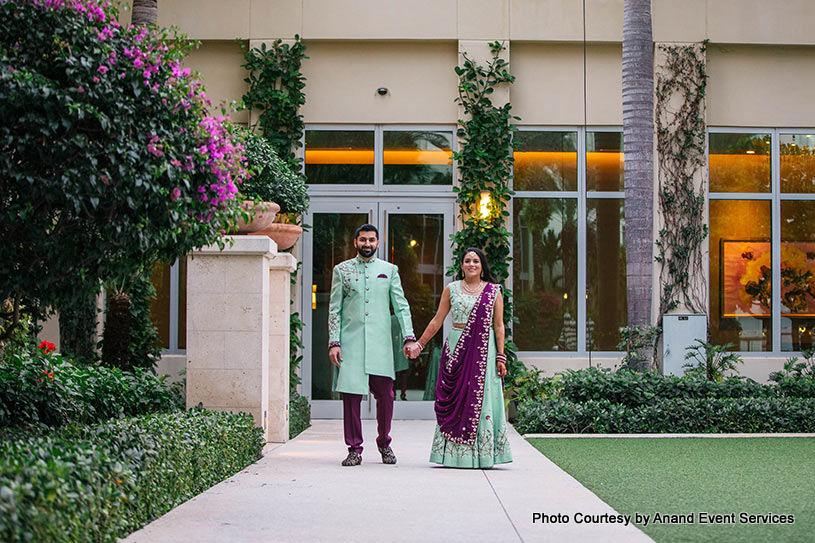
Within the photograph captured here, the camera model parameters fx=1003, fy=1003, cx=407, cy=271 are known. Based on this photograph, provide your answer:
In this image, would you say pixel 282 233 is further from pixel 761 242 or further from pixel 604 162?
pixel 761 242

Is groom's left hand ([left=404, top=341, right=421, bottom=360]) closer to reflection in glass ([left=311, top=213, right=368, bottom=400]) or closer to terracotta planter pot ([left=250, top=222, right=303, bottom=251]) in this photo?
terracotta planter pot ([left=250, top=222, right=303, bottom=251])

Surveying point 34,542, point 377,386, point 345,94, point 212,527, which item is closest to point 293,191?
point 377,386

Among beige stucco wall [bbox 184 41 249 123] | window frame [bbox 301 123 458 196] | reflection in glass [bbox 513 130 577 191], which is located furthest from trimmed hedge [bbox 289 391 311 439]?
reflection in glass [bbox 513 130 577 191]

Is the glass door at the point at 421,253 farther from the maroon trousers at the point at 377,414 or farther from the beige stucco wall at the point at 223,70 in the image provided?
the maroon trousers at the point at 377,414

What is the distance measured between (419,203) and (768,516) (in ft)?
28.6

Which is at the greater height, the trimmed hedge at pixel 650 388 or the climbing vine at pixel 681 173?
the climbing vine at pixel 681 173

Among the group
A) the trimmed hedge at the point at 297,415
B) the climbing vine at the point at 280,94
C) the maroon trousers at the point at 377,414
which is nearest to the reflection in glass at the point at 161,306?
the climbing vine at the point at 280,94

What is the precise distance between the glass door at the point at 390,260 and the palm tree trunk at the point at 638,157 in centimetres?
271

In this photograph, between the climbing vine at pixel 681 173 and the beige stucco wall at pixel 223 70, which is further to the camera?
the beige stucco wall at pixel 223 70

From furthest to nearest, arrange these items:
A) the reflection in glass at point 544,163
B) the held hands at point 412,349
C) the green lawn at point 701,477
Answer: the reflection in glass at point 544,163
the held hands at point 412,349
the green lawn at point 701,477

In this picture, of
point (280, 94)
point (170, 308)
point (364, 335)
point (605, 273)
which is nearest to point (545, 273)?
point (605, 273)

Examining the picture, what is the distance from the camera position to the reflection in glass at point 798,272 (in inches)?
553

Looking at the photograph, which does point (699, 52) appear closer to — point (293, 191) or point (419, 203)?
point (419, 203)

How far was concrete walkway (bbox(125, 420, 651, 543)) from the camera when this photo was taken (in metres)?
5.00
